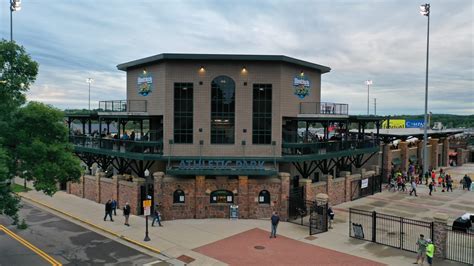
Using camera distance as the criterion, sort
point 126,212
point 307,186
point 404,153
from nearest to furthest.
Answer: point 126,212
point 307,186
point 404,153

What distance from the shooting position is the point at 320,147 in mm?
28891

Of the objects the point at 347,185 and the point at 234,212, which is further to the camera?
the point at 347,185

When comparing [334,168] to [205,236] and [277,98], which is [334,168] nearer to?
[277,98]

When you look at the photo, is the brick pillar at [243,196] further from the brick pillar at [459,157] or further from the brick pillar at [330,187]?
the brick pillar at [459,157]

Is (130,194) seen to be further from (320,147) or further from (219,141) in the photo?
(320,147)

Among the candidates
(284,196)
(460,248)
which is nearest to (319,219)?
(284,196)

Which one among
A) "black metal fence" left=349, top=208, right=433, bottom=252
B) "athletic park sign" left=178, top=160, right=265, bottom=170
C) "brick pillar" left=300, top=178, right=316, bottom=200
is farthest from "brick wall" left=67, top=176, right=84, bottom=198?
"black metal fence" left=349, top=208, right=433, bottom=252

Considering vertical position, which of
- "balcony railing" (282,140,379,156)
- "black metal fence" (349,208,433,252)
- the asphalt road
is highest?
"balcony railing" (282,140,379,156)

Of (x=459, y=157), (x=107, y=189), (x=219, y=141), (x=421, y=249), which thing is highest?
(x=219, y=141)

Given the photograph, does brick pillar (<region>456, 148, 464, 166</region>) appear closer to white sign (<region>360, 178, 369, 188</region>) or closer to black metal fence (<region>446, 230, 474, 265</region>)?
white sign (<region>360, 178, 369, 188</region>)

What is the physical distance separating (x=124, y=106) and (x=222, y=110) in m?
9.70

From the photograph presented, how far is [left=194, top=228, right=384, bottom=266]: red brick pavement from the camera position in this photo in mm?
17141

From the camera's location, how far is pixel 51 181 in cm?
1702

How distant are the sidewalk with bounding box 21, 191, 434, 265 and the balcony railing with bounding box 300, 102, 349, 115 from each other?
914 centimetres
